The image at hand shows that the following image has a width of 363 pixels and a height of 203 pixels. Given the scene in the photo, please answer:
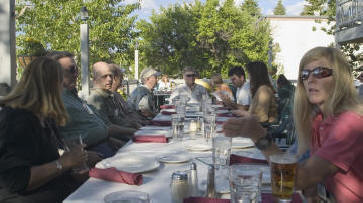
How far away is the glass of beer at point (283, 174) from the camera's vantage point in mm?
1218

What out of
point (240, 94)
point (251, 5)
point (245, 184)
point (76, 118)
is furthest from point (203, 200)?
point (251, 5)

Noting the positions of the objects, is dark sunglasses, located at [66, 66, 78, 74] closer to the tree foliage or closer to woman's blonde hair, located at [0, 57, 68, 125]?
woman's blonde hair, located at [0, 57, 68, 125]

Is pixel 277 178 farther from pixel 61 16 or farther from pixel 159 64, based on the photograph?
pixel 159 64

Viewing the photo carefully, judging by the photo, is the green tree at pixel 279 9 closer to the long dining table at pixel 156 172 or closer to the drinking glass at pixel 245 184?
the long dining table at pixel 156 172

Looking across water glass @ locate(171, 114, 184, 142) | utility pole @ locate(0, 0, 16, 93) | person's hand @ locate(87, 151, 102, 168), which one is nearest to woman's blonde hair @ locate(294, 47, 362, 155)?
water glass @ locate(171, 114, 184, 142)

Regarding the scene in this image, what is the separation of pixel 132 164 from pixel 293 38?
119 ft

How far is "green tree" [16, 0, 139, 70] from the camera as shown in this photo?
1467 cm

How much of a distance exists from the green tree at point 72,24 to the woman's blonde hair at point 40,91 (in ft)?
43.4

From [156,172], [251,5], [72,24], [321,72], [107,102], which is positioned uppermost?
[251,5]

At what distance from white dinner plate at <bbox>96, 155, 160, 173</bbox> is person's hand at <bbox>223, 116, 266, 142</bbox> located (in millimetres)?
425

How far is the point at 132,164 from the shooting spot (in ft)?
6.52

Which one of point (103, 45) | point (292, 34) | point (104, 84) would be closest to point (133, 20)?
point (103, 45)

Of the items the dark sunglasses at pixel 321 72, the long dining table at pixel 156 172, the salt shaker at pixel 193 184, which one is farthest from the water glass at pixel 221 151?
the dark sunglasses at pixel 321 72

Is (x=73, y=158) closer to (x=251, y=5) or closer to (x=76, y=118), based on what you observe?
(x=76, y=118)
